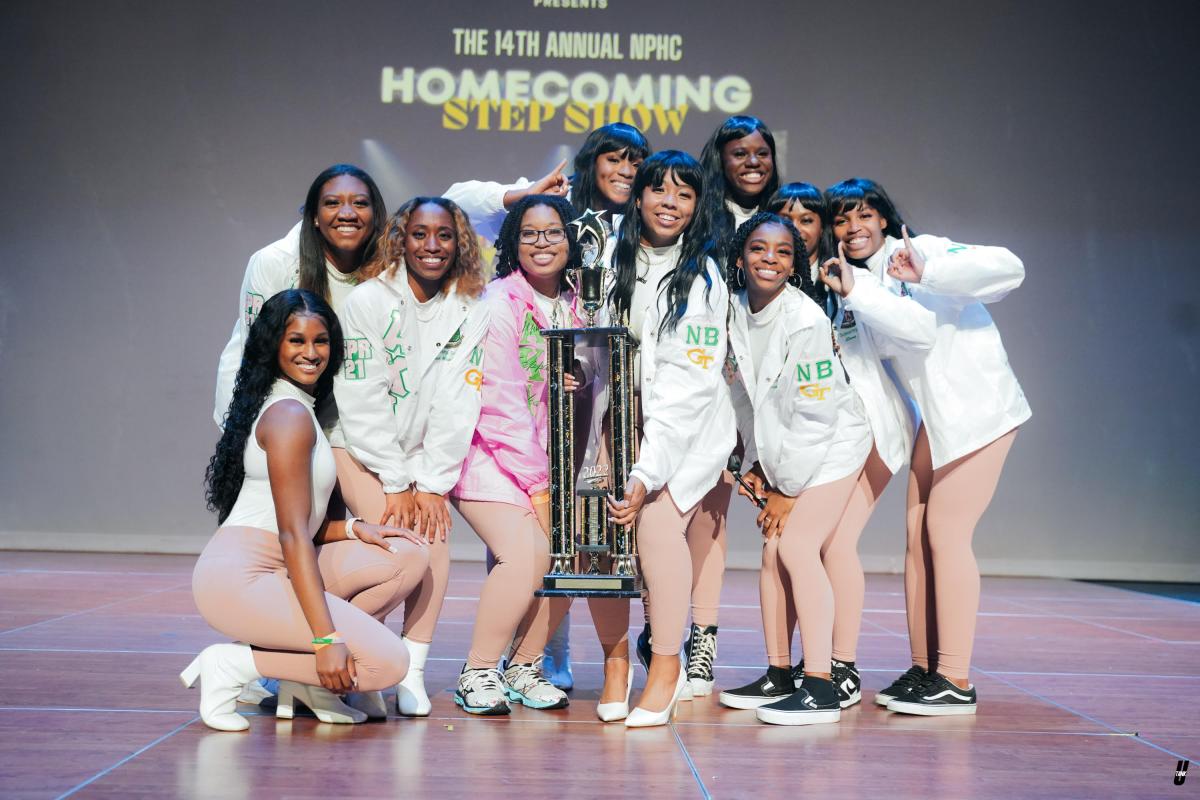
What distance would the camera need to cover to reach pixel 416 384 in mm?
2926

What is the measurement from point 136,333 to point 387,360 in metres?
4.68

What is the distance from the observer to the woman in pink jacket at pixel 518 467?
111 inches

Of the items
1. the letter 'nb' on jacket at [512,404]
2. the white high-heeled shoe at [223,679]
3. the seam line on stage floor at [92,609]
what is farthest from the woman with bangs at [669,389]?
the seam line on stage floor at [92,609]

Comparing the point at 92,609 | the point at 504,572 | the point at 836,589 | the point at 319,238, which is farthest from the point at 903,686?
the point at 92,609

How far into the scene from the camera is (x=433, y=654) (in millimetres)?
3693

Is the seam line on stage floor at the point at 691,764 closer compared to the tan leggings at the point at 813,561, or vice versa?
the seam line on stage floor at the point at 691,764

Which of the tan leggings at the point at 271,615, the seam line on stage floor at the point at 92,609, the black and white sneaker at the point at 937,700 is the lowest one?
the seam line on stage floor at the point at 92,609

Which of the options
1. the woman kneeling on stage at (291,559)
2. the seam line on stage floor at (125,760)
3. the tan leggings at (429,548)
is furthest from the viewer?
the tan leggings at (429,548)

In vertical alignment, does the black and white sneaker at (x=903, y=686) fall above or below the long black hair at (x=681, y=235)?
below

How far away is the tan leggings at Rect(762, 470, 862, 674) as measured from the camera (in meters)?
2.86

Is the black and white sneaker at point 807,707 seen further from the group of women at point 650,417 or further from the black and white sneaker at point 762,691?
the black and white sneaker at point 762,691

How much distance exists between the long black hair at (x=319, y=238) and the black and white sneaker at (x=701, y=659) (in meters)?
1.39

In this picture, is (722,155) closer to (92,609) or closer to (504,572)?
(504,572)

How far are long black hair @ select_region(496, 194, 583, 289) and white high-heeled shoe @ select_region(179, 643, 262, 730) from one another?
1.21m
